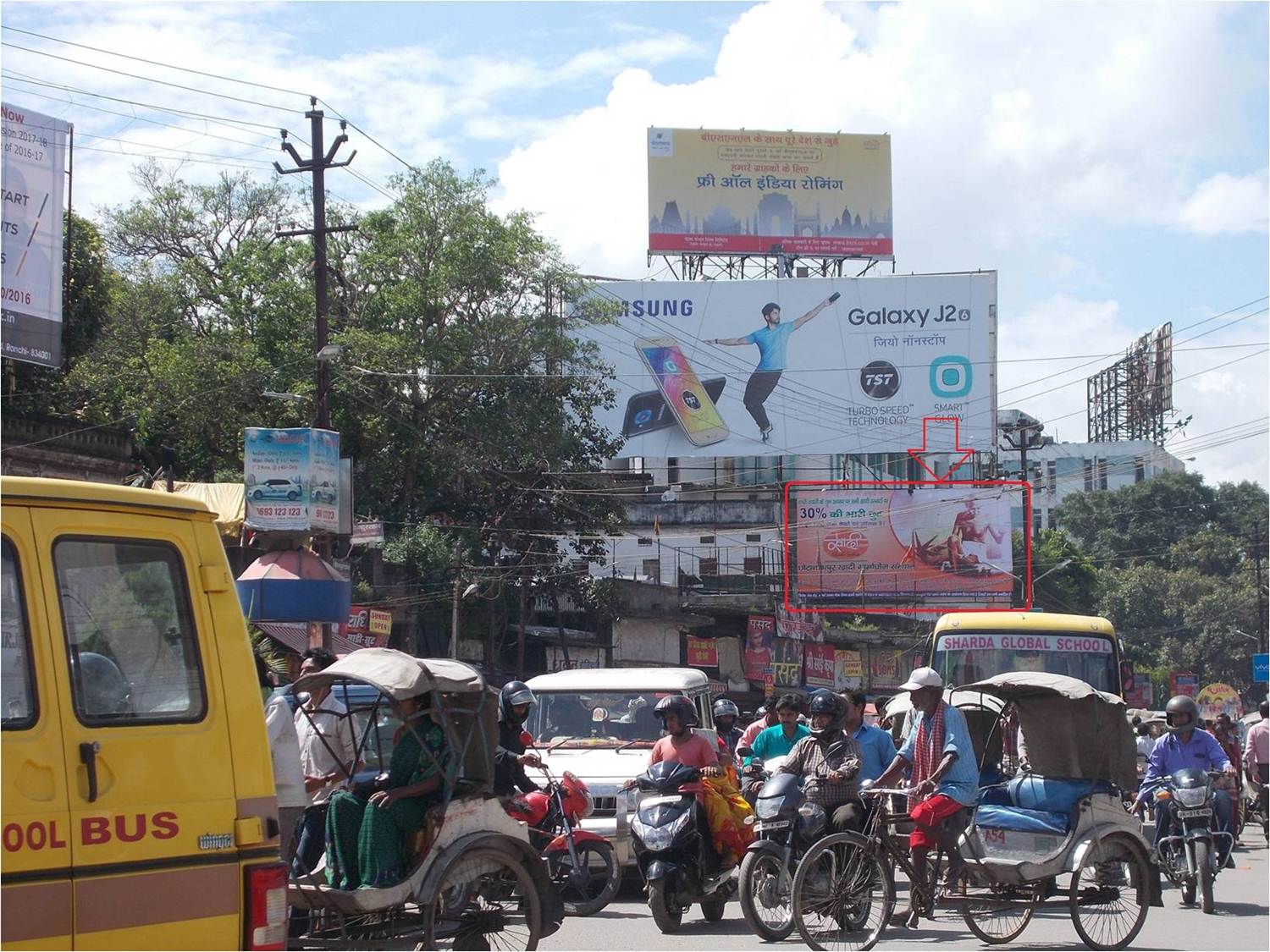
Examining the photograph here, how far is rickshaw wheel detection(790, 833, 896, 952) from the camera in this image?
7.63m

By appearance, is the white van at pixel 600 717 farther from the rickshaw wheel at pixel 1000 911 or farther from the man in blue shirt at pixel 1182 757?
the man in blue shirt at pixel 1182 757

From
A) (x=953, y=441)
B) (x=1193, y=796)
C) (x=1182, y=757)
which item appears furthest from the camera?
(x=953, y=441)

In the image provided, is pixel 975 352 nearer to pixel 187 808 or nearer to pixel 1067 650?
pixel 1067 650

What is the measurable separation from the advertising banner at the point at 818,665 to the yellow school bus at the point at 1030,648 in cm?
2703

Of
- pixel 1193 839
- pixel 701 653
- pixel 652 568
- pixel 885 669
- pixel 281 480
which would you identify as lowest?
pixel 885 669

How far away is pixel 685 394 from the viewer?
4831 cm

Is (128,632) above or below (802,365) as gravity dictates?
below

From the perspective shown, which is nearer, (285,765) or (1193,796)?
(285,765)

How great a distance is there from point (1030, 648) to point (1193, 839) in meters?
4.81

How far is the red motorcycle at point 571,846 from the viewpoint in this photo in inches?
366

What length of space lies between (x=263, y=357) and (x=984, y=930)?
25472 mm

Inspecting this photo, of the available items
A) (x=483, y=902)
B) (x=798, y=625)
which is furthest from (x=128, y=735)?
(x=798, y=625)

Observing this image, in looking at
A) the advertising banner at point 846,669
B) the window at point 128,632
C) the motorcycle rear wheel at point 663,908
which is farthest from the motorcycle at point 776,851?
the advertising banner at point 846,669

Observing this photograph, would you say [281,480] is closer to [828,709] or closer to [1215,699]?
[828,709]
